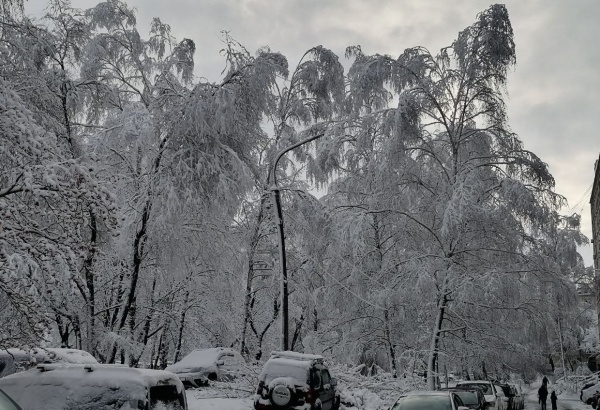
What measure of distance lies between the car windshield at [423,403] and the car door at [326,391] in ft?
6.08

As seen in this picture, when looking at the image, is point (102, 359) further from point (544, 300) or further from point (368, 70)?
point (544, 300)

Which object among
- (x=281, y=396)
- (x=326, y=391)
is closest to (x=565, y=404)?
(x=326, y=391)

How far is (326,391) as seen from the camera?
13.0 meters

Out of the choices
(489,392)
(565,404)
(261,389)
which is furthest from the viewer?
(565,404)

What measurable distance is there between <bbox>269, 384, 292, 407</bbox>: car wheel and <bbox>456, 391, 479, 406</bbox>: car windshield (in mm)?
6849

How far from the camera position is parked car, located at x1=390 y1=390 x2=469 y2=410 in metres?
11.3

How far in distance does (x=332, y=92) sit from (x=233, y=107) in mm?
6877

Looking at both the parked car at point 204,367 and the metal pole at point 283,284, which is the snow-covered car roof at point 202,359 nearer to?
the parked car at point 204,367

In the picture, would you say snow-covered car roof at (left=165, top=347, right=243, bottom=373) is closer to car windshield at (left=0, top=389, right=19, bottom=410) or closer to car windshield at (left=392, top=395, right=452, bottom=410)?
car windshield at (left=392, top=395, right=452, bottom=410)

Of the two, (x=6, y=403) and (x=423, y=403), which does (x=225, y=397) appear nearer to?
(x=423, y=403)

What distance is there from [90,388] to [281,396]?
20.8 ft

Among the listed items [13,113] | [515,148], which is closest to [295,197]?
[515,148]

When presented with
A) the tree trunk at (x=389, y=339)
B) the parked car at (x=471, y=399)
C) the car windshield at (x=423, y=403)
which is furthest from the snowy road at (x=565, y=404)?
the car windshield at (x=423, y=403)

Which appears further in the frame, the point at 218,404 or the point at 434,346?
the point at 434,346
